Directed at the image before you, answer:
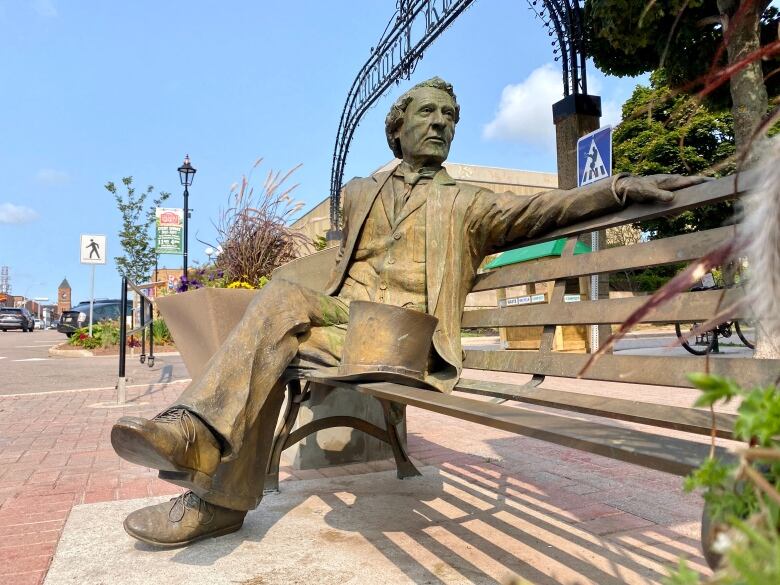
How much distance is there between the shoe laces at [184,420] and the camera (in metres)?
1.90

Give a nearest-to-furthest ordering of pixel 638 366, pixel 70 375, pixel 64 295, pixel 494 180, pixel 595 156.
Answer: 1. pixel 638 366
2. pixel 595 156
3. pixel 70 375
4. pixel 494 180
5. pixel 64 295

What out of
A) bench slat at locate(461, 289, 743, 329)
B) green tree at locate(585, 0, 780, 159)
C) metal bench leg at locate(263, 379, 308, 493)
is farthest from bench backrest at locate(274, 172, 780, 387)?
green tree at locate(585, 0, 780, 159)

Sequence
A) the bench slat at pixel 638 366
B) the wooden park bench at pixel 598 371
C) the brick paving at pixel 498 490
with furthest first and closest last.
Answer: the brick paving at pixel 498 490
the bench slat at pixel 638 366
the wooden park bench at pixel 598 371

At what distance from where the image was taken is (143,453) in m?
1.85

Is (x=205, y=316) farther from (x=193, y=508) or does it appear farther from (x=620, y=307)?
(x=620, y=307)

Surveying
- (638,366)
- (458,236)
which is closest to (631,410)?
(638,366)

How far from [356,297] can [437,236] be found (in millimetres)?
466

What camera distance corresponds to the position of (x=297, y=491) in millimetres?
3199

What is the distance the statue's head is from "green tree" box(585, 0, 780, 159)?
11.2ft

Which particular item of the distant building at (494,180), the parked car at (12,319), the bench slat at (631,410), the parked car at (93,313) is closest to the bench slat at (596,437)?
the bench slat at (631,410)

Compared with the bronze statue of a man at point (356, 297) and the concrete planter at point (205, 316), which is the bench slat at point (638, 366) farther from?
the concrete planter at point (205, 316)

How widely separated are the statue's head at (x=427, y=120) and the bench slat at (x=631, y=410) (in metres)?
1.30

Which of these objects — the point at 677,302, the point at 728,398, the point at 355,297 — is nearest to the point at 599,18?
the point at 355,297

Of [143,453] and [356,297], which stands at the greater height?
[356,297]
